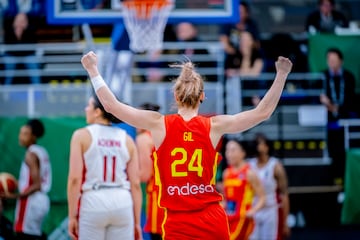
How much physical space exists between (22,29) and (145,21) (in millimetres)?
4638

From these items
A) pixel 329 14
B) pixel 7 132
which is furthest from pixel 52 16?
pixel 329 14

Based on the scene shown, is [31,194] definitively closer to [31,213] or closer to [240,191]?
[31,213]

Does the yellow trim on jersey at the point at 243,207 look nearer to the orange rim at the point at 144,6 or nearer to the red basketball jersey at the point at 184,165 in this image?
the orange rim at the point at 144,6

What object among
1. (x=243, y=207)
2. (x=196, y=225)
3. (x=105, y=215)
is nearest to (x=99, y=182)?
(x=105, y=215)

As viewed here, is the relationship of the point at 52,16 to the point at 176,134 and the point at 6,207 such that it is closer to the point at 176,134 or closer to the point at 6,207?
the point at 6,207

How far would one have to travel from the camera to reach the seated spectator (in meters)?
14.2

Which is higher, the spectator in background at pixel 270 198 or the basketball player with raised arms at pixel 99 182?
the basketball player with raised arms at pixel 99 182

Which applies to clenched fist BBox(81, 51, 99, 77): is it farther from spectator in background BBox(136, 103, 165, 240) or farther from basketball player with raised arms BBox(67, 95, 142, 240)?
spectator in background BBox(136, 103, 165, 240)

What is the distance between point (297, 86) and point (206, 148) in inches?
370

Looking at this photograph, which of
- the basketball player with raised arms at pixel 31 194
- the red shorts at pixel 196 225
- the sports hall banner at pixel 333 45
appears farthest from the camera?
the sports hall banner at pixel 333 45

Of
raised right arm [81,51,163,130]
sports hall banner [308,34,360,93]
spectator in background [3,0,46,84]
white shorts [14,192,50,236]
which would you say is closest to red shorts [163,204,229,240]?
raised right arm [81,51,163,130]

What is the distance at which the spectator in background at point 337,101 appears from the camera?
1349 centimetres

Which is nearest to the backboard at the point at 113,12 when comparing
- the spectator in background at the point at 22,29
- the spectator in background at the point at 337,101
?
the spectator in background at the point at 337,101

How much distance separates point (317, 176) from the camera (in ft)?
44.6
